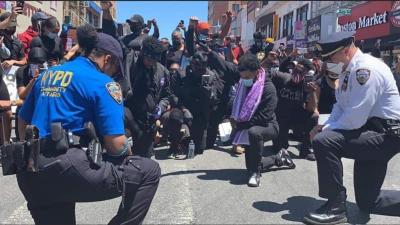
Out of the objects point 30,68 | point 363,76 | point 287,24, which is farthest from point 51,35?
point 287,24

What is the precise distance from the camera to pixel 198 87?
7859 mm

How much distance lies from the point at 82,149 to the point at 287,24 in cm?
4298

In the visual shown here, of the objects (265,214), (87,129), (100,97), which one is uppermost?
(100,97)

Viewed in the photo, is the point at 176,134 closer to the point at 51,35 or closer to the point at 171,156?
the point at 171,156

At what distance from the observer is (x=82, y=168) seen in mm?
2994

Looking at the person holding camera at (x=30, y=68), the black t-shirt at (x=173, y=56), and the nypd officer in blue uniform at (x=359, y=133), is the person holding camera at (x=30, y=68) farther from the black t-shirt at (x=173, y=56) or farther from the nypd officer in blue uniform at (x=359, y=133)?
the nypd officer in blue uniform at (x=359, y=133)

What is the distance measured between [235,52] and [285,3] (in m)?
36.6

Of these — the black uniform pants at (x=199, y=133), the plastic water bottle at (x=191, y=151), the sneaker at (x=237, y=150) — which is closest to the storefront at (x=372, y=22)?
the sneaker at (x=237, y=150)

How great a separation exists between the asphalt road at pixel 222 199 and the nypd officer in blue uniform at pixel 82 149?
1395 millimetres

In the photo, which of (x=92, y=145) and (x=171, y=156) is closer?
(x=92, y=145)

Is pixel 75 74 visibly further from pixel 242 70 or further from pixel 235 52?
pixel 235 52

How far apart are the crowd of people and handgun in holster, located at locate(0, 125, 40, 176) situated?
2.25 m

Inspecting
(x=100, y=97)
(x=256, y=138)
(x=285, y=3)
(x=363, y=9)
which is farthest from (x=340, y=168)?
(x=285, y=3)

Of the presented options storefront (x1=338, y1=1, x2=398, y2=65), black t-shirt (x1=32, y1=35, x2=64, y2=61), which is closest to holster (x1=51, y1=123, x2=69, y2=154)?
black t-shirt (x1=32, y1=35, x2=64, y2=61)
